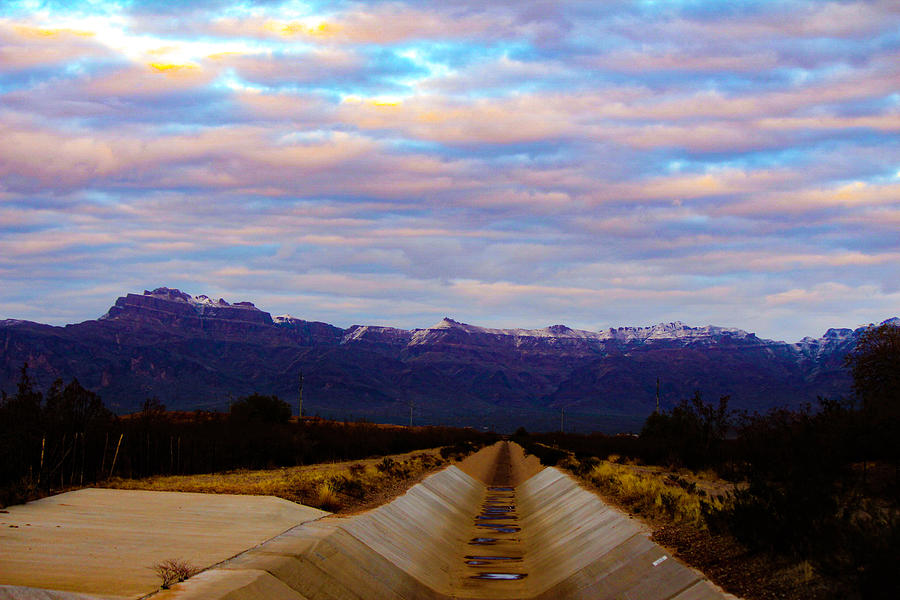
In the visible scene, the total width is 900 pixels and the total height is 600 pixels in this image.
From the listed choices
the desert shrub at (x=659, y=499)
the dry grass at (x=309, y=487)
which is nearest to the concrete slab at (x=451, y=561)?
the desert shrub at (x=659, y=499)

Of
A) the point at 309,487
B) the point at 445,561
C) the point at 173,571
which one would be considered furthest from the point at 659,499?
the point at 173,571

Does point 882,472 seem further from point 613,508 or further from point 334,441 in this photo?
point 334,441

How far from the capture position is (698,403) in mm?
57500

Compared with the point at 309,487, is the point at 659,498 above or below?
above

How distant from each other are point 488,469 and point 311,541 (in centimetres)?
4842

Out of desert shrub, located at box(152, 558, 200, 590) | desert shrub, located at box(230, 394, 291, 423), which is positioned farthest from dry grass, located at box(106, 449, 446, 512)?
desert shrub, located at box(230, 394, 291, 423)

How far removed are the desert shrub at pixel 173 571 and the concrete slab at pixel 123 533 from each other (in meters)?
0.13

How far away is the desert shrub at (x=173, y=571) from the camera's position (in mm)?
13328

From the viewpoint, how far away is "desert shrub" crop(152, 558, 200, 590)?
13.3 m

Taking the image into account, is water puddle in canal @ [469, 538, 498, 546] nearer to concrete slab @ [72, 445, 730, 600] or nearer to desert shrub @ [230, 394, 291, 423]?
concrete slab @ [72, 445, 730, 600]

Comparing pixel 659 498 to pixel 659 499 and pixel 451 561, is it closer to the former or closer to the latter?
pixel 659 499

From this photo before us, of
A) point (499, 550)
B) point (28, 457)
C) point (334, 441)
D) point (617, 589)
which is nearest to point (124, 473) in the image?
point (28, 457)

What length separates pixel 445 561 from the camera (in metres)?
24.2

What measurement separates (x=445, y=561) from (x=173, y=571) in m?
11.3
